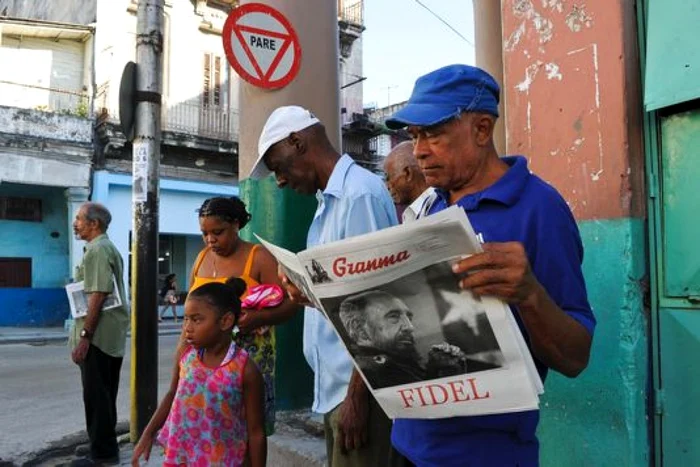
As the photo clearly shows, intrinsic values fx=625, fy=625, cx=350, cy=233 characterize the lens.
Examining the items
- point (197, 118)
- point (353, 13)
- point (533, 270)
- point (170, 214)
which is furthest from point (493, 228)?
point (353, 13)

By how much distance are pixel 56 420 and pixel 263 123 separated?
12.2 ft

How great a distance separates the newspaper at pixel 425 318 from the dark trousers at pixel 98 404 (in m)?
3.43

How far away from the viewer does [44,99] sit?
685 inches

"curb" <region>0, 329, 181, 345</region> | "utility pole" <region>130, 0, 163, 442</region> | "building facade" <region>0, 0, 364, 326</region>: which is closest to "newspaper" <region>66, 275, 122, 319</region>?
"utility pole" <region>130, 0, 163, 442</region>

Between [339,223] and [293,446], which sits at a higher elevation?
[339,223]

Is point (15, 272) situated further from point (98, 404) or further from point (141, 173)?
point (98, 404)

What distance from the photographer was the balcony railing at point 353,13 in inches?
883

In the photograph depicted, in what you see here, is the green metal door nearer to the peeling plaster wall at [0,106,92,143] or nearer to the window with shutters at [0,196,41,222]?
the peeling plaster wall at [0,106,92,143]

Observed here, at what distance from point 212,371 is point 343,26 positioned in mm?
21135

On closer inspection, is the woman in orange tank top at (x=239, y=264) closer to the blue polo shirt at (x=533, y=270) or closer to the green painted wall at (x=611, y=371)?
the green painted wall at (x=611, y=371)

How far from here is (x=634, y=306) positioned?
235 centimetres

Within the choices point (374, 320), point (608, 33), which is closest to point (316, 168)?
point (374, 320)

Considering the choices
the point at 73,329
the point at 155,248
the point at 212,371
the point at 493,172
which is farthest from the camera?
the point at 155,248

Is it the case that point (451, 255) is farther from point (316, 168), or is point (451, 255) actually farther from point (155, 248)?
point (155, 248)
